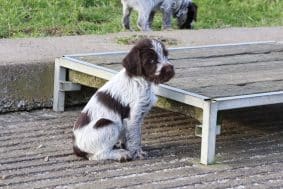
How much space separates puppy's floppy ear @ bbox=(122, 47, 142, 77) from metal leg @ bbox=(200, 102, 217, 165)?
0.48m

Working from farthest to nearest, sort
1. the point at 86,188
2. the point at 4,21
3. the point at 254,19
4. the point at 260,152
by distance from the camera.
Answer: the point at 254,19
the point at 4,21
the point at 260,152
the point at 86,188

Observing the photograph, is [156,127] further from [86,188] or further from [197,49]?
[86,188]

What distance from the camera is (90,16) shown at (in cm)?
973

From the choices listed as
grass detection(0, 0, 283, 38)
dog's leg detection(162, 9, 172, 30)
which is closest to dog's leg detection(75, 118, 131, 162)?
grass detection(0, 0, 283, 38)

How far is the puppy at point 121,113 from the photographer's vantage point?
5.09m

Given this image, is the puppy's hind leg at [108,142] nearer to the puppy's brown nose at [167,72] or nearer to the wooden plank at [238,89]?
the puppy's brown nose at [167,72]

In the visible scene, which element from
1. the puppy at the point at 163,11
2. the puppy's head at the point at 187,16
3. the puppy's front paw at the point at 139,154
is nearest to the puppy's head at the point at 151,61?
the puppy's front paw at the point at 139,154

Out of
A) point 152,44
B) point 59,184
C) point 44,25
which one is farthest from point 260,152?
point 44,25

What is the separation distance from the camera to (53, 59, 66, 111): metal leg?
6.52 meters

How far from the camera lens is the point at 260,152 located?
5637 millimetres

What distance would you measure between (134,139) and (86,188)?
660mm

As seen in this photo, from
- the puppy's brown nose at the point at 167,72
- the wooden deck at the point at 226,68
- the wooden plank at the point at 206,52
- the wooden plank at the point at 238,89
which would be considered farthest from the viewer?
the wooden plank at the point at 206,52

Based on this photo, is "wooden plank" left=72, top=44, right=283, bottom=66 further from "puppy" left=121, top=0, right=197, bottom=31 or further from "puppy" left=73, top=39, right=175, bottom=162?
"puppy" left=121, top=0, right=197, bottom=31

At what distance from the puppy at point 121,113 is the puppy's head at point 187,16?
15.5ft
